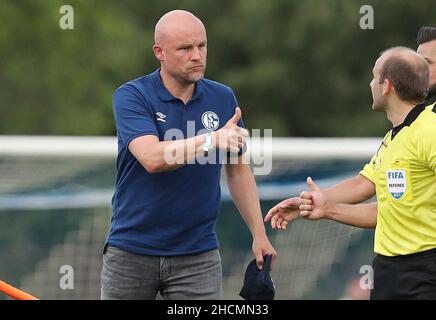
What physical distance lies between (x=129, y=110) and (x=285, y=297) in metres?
4.05

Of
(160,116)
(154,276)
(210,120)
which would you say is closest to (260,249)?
(154,276)

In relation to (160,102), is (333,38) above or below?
above

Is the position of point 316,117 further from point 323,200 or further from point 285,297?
point 323,200

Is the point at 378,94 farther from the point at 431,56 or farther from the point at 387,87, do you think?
the point at 431,56

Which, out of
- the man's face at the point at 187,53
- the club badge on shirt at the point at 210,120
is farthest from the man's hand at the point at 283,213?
the man's face at the point at 187,53

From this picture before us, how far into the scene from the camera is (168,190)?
5.98 meters

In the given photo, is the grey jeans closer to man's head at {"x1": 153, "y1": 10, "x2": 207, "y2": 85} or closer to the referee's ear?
man's head at {"x1": 153, "y1": 10, "x2": 207, "y2": 85}

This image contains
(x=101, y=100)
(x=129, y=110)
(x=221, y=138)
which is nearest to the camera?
(x=221, y=138)

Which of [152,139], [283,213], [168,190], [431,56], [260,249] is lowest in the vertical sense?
[260,249]

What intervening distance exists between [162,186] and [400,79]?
130cm

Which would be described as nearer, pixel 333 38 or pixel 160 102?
pixel 160 102

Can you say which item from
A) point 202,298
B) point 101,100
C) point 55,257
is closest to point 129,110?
point 202,298

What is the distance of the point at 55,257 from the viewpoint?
964 centimetres

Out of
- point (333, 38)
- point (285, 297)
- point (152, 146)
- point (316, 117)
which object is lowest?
point (285, 297)
